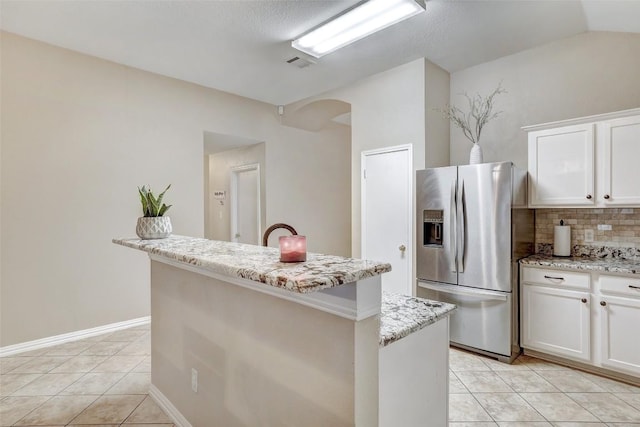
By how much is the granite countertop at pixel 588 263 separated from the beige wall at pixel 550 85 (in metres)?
1.00

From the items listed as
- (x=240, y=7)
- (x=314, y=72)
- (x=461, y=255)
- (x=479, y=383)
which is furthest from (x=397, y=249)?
(x=240, y=7)

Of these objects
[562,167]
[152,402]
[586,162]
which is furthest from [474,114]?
[152,402]

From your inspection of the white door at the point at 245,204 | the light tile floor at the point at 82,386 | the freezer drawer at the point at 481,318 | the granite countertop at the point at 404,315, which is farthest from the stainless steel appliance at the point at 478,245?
the white door at the point at 245,204

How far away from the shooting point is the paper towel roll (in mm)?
3002

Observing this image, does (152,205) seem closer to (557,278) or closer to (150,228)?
(150,228)

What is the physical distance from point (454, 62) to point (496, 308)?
256 centimetres

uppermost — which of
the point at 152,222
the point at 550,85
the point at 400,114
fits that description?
the point at 550,85

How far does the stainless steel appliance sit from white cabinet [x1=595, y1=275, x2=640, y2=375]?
23.3 inches

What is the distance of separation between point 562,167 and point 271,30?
2.80 m

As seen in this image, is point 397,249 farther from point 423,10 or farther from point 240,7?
point 240,7

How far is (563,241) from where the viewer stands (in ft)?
9.87

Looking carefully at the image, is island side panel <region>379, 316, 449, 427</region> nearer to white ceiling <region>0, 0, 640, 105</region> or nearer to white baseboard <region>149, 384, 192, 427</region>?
white baseboard <region>149, 384, 192, 427</region>

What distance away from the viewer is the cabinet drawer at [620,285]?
2385mm

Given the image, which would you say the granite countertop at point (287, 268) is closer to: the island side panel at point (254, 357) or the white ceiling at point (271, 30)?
the island side panel at point (254, 357)
